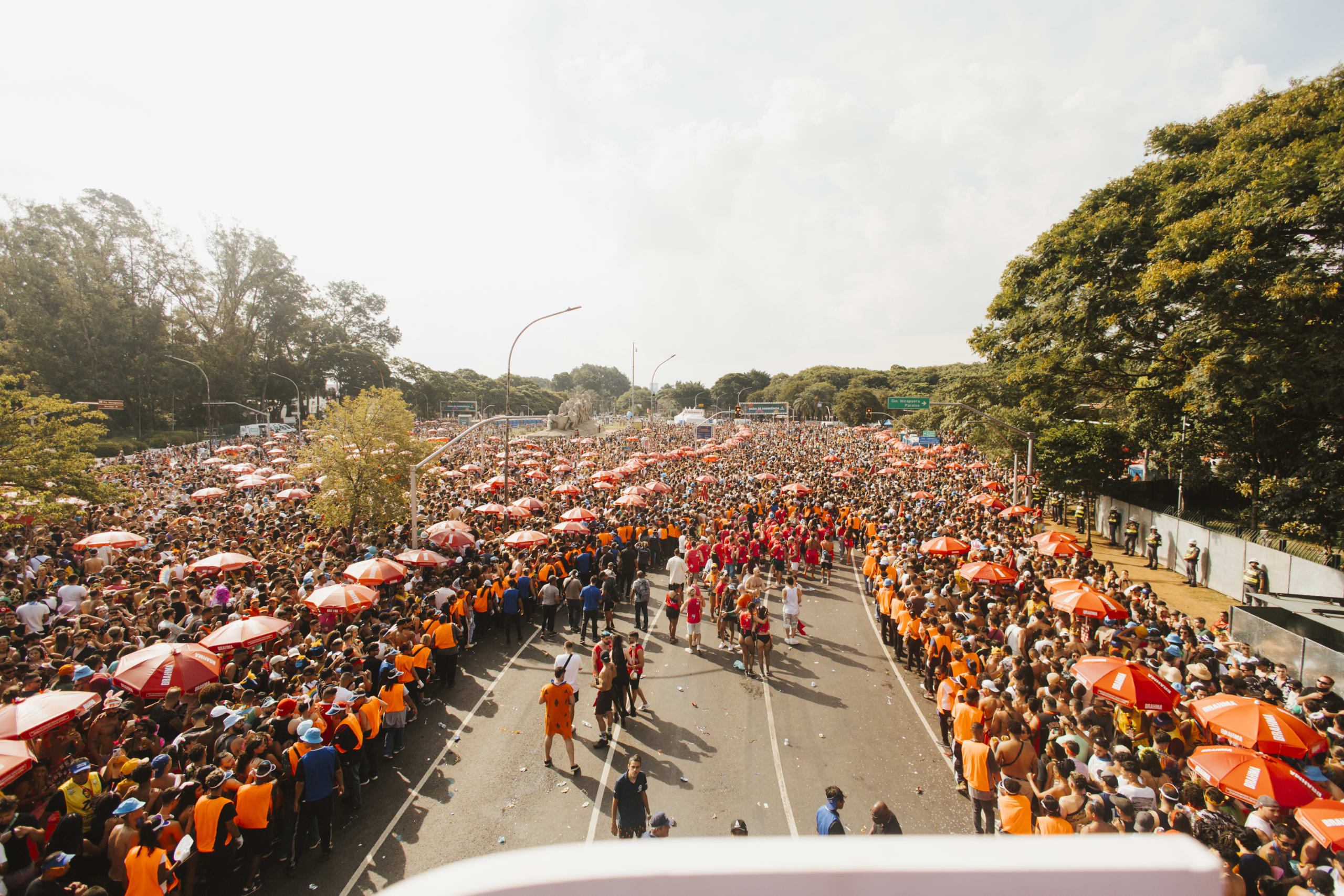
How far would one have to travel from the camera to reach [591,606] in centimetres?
1204

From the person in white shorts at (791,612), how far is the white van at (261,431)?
154ft

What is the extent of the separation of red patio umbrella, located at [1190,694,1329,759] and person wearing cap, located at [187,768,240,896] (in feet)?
34.1

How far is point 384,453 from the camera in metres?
17.7

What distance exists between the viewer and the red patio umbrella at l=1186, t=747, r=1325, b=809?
5.32 meters

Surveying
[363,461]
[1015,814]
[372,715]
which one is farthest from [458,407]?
[1015,814]

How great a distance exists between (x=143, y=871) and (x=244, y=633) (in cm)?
396

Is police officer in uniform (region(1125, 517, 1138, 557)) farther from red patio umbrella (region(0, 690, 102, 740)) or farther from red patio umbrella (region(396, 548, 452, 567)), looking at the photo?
red patio umbrella (region(0, 690, 102, 740))

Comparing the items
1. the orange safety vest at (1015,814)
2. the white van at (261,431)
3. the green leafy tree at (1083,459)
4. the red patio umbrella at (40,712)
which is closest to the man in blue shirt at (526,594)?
the red patio umbrella at (40,712)

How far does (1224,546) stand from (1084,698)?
14.4 meters

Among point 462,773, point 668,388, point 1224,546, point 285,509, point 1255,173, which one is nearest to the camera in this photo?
point 462,773

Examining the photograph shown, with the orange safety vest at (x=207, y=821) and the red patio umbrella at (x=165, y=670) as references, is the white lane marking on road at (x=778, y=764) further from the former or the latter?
the red patio umbrella at (x=165, y=670)

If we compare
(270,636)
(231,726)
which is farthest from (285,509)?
(231,726)

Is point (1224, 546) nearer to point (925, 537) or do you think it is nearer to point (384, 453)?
point (925, 537)

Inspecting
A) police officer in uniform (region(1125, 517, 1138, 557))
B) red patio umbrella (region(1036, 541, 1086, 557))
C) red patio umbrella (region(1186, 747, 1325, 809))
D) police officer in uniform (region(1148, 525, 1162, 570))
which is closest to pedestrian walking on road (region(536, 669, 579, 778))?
red patio umbrella (region(1186, 747, 1325, 809))
